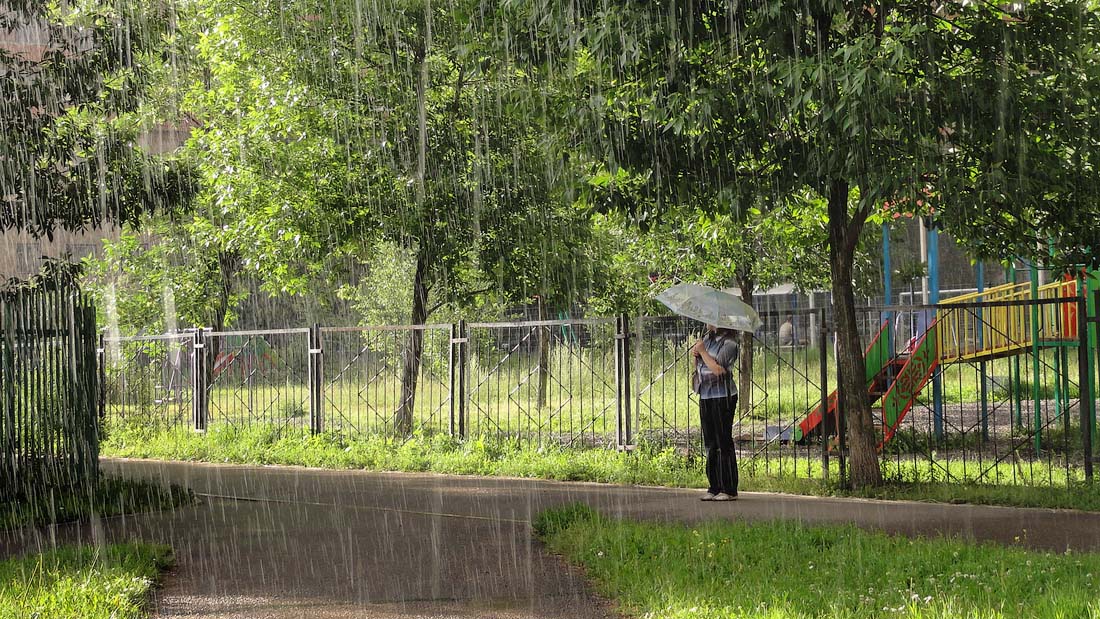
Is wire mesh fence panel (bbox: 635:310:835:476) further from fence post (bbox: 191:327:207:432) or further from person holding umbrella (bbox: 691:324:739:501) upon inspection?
fence post (bbox: 191:327:207:432)

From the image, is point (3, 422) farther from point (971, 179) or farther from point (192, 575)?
point (971, 179)

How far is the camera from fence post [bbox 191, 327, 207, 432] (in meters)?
18.9

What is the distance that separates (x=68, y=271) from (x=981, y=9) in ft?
30.6

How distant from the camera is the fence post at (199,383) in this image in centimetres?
1886

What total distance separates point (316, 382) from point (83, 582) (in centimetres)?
992

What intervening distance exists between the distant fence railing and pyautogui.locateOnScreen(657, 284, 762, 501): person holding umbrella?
18.2 feet

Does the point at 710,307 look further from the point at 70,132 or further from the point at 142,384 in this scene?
the point at 142,384

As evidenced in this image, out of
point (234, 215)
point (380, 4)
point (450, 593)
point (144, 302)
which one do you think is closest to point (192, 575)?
point (450, 593)

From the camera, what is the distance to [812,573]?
6914 millimetres

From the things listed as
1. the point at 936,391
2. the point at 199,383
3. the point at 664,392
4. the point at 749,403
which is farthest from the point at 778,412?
the point at 199,383

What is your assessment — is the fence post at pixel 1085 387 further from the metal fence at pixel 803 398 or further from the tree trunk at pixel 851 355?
the tree trunk at pixel 851 355

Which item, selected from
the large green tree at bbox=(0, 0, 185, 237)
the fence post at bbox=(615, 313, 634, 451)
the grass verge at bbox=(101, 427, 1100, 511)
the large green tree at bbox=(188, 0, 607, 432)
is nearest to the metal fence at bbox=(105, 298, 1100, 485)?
the fence post at bbox=(615, 313, 634, 451)

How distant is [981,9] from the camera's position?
32.8 ft

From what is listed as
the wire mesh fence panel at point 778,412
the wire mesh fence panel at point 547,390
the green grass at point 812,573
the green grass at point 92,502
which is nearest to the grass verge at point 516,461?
the wire mesh fence panel at point 778,412
